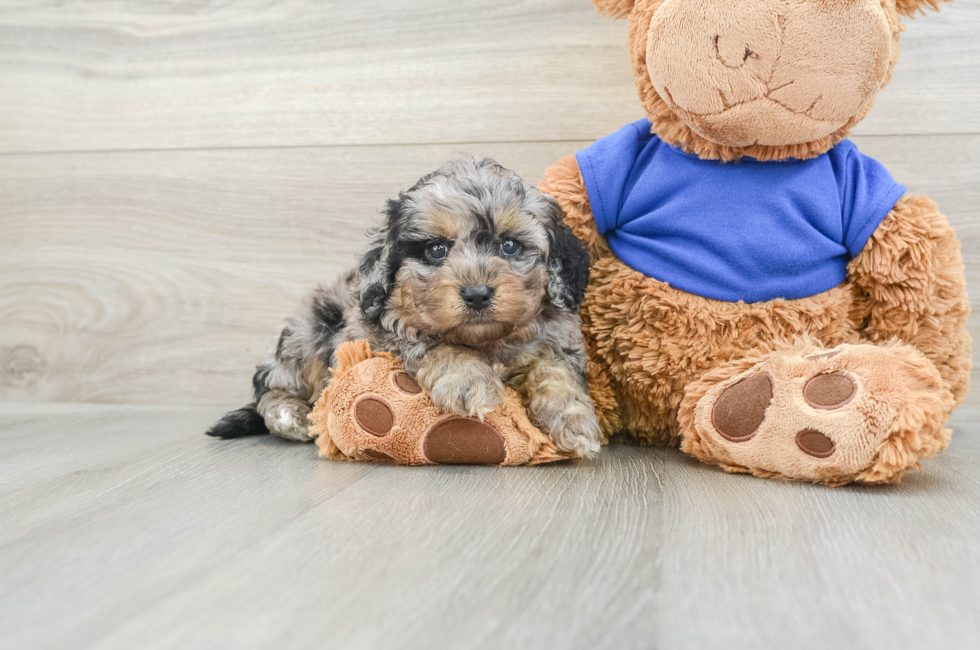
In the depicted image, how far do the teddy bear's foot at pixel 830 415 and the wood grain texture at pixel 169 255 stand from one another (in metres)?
1.04

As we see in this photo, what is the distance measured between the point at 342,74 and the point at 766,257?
1.36 meters

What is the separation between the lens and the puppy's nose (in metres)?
1.41

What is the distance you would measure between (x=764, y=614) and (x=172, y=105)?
2.23 metres

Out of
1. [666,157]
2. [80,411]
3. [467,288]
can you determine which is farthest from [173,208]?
[666,157]

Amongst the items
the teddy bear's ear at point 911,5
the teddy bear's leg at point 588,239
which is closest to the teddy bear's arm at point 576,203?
the teddy bear's leg at point 588,239

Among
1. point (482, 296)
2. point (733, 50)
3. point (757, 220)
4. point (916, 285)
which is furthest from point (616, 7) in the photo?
point (916, 285)

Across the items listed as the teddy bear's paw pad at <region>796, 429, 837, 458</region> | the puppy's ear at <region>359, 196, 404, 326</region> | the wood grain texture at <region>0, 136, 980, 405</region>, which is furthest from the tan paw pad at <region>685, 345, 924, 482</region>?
the wood grain texture at <region>0, 136, 980, 405</region>

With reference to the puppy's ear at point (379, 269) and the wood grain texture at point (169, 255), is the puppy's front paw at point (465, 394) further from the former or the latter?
the wood grain texture at point (169, 255)

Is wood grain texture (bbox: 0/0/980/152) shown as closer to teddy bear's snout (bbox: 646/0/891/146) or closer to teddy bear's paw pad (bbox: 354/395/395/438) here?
teddy bear's snout (bbox: 646/0/891/146)

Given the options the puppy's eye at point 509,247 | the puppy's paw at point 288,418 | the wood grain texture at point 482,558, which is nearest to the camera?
the wood grain texture at point 482,558

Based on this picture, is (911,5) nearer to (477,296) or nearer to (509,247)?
(509,247)

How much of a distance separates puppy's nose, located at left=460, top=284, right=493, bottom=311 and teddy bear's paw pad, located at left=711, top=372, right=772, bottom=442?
18.9 inches

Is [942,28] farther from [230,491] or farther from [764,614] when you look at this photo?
[230,491]

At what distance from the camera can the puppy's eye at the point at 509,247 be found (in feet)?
4.99
